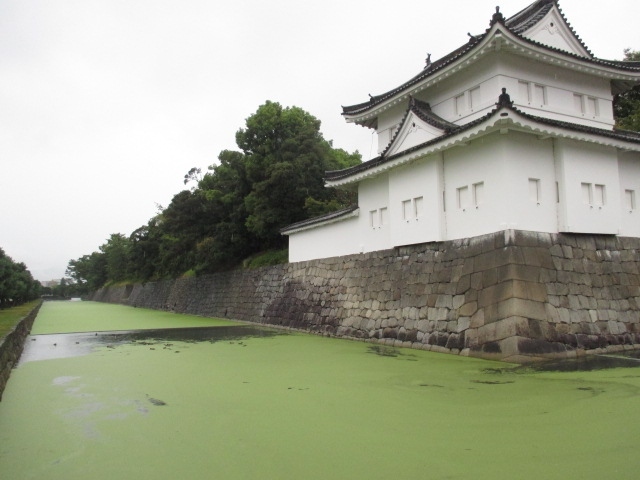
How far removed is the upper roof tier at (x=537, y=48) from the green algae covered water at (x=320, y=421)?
179 inches

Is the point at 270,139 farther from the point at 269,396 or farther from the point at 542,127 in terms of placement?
the point at 269,396

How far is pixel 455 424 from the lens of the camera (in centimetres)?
312

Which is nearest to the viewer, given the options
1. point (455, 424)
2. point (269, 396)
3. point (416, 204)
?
point (455, 424)

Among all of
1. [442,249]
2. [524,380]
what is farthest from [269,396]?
[442,249]

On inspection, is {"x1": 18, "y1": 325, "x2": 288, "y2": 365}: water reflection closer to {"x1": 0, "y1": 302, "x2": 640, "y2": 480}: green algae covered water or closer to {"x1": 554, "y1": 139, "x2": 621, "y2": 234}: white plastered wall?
{"x1": 0, "y1": 302, "x2": 640, "y2": 480}: green algae covered water

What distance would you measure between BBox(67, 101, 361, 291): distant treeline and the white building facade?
17.5 ft

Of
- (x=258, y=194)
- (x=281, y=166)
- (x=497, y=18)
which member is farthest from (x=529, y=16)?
(x=258, y=194)

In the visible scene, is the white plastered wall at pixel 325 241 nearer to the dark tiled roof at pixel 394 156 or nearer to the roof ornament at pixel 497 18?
the dark tiled roof at pixel 394 156

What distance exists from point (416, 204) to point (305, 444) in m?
5.76

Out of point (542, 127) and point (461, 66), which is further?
point (461, 66)

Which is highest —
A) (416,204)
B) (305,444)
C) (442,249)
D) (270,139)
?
(270,139)

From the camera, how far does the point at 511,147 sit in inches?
257

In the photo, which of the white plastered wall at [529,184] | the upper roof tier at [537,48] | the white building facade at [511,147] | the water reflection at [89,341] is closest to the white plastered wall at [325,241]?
the white building facade at [511,147]

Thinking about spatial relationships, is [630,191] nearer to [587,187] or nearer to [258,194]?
[587,187]
